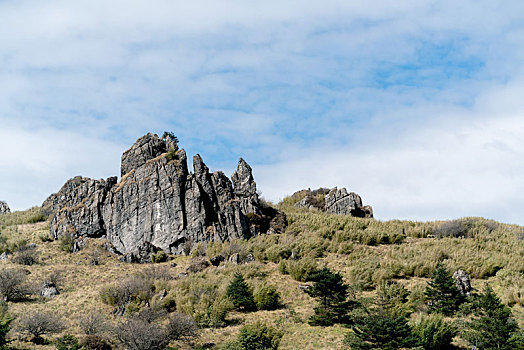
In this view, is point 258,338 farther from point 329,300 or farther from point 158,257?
point 158,257

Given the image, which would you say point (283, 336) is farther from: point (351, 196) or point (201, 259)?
point (351, 196)

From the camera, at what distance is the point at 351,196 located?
52531 millimetres

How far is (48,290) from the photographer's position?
31531 mm

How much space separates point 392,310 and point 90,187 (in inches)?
1293

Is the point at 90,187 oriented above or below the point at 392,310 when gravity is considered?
above

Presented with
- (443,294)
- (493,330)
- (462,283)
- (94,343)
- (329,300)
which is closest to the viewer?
(493,330)

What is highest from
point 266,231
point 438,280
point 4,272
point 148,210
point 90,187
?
point 90,187

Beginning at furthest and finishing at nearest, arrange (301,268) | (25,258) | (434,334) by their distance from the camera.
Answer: (25,258)
(301,268)
(434,334)

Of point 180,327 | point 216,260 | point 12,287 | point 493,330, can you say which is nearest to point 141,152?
point 216,260

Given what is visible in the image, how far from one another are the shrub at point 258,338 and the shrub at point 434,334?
23.1 ft

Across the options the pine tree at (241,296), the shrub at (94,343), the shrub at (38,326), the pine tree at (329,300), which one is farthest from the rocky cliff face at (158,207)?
the shrub at (94,343)

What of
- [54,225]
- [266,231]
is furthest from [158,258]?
→ [54,225]

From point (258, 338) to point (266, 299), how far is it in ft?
19.1

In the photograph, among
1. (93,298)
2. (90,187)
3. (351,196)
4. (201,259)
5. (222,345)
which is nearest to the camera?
(222,345)
